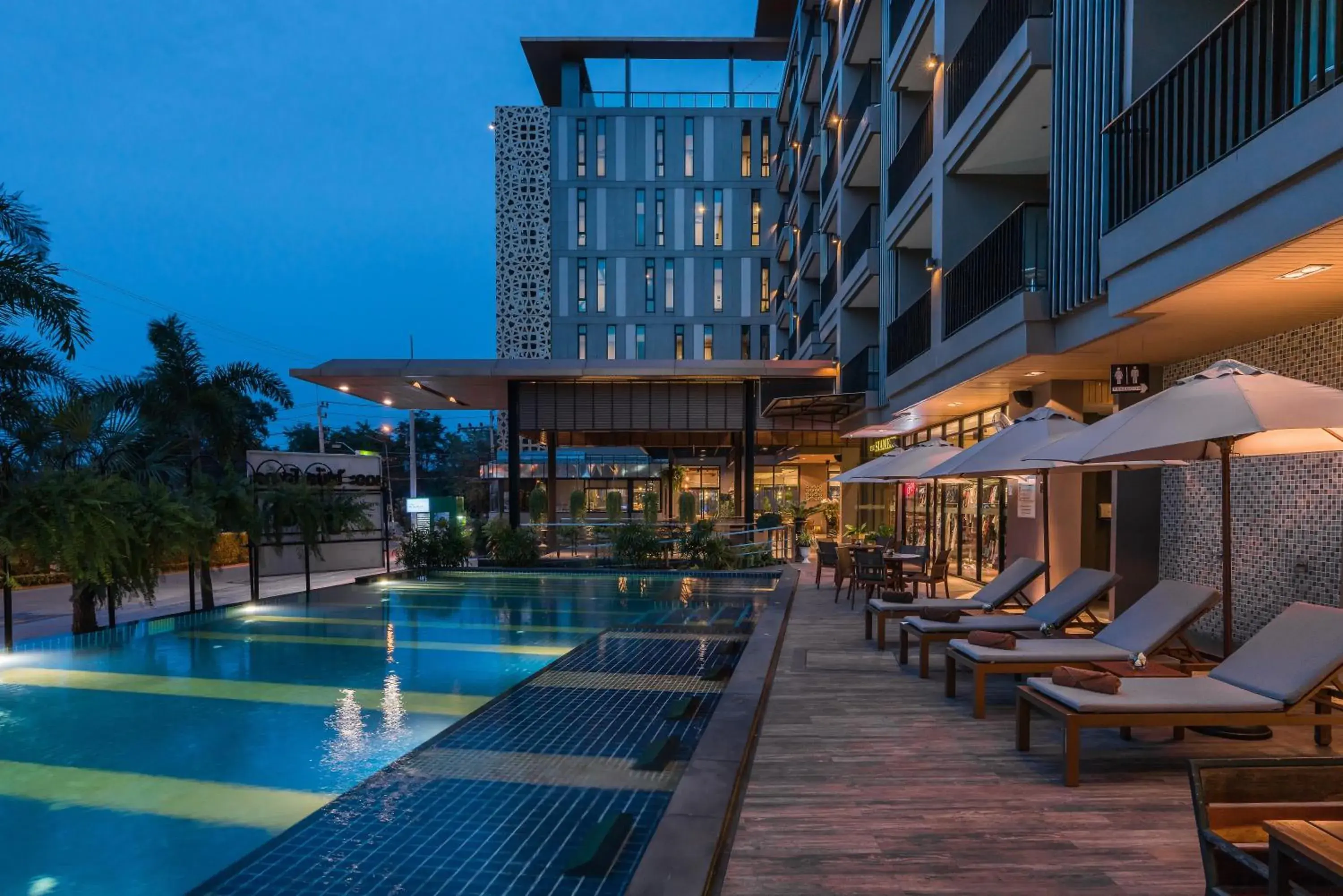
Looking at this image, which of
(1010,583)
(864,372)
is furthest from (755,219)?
(1010,583)

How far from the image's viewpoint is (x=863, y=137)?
16.4 metres

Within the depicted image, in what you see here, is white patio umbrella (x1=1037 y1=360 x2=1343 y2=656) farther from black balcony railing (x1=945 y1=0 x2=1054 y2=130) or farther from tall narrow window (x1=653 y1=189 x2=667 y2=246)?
tall narrow window (x1=653 y1=189 x2=667 y2=246)

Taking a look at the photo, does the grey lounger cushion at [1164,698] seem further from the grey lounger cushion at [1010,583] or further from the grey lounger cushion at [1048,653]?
the grey lounger cushion at [1010,583]

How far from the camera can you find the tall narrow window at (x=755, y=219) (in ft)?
121

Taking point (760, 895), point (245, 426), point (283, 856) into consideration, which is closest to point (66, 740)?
point (283, 856)

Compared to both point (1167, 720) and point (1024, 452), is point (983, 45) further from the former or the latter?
point (1167, 720)

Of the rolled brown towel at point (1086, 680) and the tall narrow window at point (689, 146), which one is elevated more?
the tall narrow window at point (689, 146)

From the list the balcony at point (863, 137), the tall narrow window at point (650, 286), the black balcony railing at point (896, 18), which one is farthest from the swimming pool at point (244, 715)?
the tall narrow window at point (650, 286)

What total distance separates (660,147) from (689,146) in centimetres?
139

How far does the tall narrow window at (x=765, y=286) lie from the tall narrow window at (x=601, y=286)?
748cm

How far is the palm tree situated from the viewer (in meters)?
20.0

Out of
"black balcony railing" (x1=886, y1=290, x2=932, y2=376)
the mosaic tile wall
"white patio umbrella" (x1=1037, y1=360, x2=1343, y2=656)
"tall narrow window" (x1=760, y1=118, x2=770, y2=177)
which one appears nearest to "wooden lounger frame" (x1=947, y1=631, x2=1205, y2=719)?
"white patio umbrella" (x1=1037, y1=360, x2=1343, y2=656)

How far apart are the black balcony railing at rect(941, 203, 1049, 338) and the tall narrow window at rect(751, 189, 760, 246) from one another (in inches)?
1039

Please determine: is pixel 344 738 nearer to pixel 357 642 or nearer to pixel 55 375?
pixel 357 642
